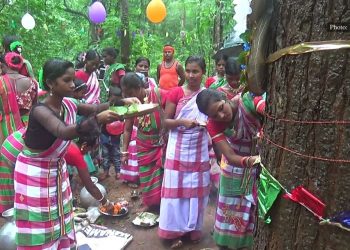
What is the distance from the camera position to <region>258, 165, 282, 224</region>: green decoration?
4.25ft

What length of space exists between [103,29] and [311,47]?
29.4ft

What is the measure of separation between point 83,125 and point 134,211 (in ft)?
9.95

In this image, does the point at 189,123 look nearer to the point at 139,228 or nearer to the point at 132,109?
the point at 132,109

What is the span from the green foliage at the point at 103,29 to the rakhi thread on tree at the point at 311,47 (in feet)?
20.7

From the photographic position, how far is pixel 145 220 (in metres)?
4.63

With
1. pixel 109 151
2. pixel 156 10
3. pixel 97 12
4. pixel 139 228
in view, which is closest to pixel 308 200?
pixel 139 228

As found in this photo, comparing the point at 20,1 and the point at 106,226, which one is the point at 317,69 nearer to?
the point at 106,226

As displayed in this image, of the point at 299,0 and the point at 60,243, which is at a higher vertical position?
the point at 299,0

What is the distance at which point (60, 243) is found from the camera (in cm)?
291

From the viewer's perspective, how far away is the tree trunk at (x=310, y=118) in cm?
110

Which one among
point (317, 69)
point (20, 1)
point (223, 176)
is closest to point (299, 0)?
point (317, 69)

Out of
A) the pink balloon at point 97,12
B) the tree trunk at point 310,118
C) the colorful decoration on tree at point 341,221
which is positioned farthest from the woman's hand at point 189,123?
the pink balloon at point 97,12

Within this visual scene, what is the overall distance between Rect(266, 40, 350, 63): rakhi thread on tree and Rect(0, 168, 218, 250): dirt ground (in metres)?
2.98

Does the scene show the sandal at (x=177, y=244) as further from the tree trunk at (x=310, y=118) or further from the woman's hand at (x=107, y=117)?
the tree trunk at (x=310, y=118)
